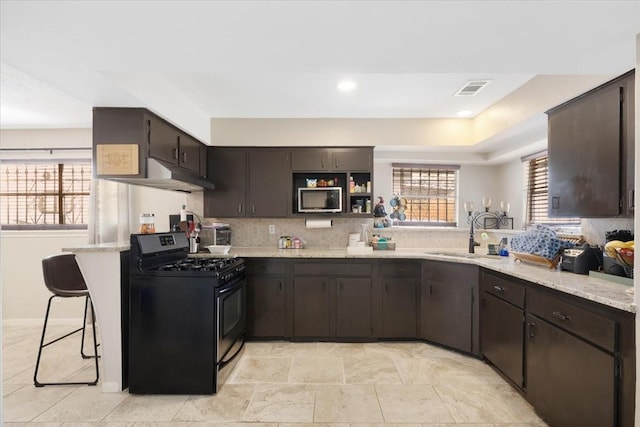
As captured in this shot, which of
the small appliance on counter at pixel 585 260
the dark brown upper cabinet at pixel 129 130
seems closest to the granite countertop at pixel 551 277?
the small appliance on counter at pixel 585 260

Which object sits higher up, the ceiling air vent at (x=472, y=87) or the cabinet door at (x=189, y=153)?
the ceiling air vent at (x=472, y=87)

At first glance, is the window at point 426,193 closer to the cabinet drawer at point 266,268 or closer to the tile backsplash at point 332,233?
the tile backsplash at point 332,233

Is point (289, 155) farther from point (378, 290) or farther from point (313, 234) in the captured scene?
point (378, 290)

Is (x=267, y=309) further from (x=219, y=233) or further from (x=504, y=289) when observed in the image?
(x=504, y=289)

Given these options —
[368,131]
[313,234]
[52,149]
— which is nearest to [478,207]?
[368,131]

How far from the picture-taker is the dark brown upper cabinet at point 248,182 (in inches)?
146

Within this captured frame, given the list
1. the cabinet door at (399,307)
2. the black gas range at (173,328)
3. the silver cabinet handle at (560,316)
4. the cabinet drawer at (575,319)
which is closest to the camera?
the cabinet drawer at (575,319)

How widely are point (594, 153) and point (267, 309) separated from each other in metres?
3.00

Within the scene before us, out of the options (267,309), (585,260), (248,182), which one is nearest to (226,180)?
(248,182)

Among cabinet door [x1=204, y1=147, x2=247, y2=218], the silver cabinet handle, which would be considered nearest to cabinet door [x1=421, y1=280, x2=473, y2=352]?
the silver cabinet handle

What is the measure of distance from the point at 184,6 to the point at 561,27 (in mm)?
1667

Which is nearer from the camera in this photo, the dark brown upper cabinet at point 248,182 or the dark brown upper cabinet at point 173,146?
the dark brown upper cabinet at point 173,146

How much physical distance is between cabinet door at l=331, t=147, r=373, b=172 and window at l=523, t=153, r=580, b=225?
1764mm

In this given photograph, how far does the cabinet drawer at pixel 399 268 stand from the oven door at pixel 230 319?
146 cm
